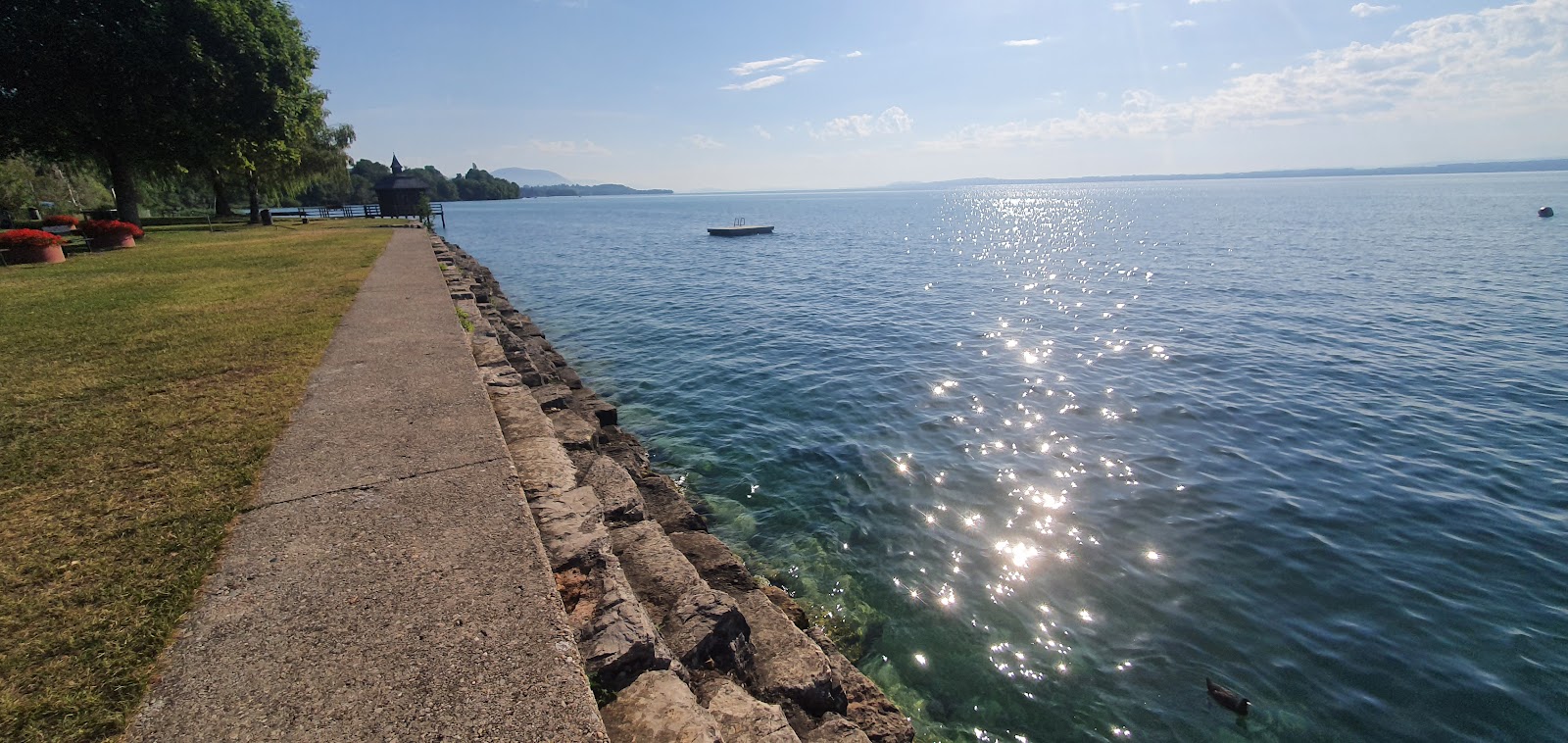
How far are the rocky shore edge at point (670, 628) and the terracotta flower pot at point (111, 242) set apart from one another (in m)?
27.3

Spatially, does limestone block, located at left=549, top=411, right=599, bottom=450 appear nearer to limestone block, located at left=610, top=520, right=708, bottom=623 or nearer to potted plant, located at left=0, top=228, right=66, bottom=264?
limestone block, located at left=610, top=520, right=708, bottom=623

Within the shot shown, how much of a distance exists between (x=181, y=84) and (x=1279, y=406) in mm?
40012

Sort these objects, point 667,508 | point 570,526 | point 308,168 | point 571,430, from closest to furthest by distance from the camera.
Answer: point 570,526
point 667,508
point 571,430
point 308,168

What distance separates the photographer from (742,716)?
11.7 feet

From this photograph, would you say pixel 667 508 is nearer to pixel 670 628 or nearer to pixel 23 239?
pixel 670 628

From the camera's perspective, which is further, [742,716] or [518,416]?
[518,416]

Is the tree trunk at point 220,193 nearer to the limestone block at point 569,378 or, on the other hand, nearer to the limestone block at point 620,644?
the limestone block at point 569,378

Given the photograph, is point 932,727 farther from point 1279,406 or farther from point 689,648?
point 1279,406

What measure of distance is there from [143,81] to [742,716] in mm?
37253

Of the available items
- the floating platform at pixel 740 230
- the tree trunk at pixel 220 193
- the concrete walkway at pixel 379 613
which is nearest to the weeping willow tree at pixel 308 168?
the tree trunk at pixel 220 193

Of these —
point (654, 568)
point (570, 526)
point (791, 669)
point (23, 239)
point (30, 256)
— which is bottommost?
point (791, 669)

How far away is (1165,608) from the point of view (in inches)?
269

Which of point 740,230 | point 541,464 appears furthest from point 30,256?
point 740,230

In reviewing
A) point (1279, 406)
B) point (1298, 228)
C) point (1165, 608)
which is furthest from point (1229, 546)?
point (1298, 228)
